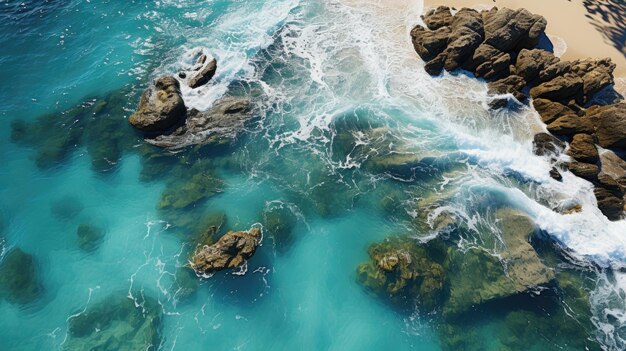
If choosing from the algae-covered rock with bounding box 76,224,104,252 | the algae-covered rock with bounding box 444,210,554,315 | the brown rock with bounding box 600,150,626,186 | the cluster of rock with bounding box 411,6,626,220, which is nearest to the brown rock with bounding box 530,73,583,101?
the cluster of rock with bounding box 411,6,626,220

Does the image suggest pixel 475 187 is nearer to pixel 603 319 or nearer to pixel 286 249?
pixel 603 319

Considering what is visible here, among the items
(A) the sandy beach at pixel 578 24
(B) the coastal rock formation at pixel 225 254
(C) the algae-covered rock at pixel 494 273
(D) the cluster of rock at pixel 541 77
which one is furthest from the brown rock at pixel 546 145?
(B) the coastal rock formation at pixel 225 254

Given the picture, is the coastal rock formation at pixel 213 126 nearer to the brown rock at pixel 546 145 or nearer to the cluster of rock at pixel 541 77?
the cluster of rock at pixel 541 77

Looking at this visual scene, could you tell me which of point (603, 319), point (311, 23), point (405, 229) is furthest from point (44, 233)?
point (603, 319)

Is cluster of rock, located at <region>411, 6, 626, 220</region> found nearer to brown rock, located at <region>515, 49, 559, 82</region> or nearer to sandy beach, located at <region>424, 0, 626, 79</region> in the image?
brown rock, located at <region>515, 49, 559, 82</region>

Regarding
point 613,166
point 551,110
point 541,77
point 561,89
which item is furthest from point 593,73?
point 613,166

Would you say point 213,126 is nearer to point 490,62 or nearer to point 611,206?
point 490,62
